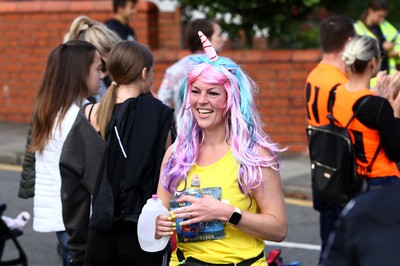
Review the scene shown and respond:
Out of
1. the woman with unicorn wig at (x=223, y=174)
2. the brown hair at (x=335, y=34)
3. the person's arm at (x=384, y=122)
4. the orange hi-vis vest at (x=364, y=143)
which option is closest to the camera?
the woman with unicorn wig at (x=223, y=174)

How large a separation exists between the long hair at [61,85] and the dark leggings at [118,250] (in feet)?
3.31

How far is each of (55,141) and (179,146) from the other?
1515mm

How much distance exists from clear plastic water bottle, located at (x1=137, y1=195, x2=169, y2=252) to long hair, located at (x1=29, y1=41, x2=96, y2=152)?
1.50 meters

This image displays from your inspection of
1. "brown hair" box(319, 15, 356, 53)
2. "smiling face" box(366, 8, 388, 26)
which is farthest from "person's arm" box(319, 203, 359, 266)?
"smiling face" box(366, 8, 388, 26)

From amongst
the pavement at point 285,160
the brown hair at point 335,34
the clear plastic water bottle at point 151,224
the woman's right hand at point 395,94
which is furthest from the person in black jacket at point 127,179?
the pavement at point 285,160

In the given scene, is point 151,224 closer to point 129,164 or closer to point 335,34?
point 129,164

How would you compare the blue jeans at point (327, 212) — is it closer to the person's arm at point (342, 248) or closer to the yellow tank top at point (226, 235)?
the yellow tank top at point (226, 235)

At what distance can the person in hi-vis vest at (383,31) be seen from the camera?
9.91 meters

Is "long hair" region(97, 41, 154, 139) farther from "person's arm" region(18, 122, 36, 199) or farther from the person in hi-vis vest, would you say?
the person in hi-vis vest

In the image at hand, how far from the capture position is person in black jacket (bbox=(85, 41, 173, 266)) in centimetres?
425

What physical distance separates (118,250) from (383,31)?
6.58 meters

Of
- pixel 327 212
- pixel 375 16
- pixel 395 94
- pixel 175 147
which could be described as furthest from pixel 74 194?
pixel 375 16

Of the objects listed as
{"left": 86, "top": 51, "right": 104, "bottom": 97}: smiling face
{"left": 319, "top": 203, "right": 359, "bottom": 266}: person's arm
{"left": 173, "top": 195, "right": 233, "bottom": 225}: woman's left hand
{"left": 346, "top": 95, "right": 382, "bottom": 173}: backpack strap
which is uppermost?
{"left": 319, "top": 203, "right": 359, "bottom": 266}: person's arm

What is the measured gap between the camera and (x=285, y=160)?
437 inches
